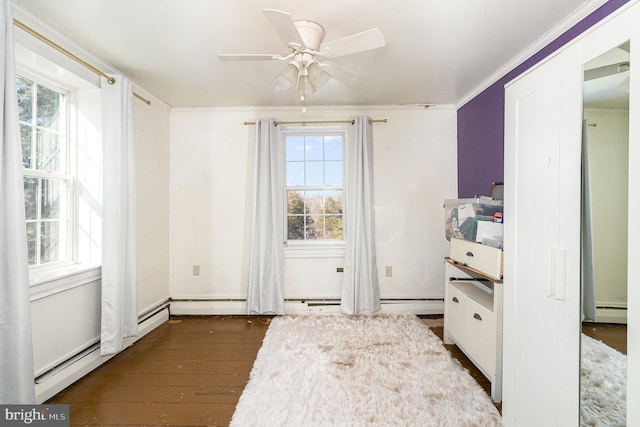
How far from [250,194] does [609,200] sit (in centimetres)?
299

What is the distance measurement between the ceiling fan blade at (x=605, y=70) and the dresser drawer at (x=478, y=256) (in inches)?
42.5

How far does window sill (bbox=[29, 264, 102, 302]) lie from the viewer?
1754 mm

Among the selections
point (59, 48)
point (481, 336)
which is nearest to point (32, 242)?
point (59, 48)

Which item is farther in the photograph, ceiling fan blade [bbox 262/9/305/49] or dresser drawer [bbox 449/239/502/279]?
dresser drawer [bbox 449/239/502/279]

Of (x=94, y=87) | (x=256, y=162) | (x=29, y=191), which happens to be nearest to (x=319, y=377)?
(x=256, y=162)

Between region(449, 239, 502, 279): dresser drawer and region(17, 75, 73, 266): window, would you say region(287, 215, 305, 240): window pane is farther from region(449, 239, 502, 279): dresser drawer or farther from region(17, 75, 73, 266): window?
region(17, 75, 73, 266): window

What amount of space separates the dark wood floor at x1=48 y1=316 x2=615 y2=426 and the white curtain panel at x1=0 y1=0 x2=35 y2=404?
0.45 meters

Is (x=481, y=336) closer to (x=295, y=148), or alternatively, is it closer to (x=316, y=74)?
(x=316, y=74)

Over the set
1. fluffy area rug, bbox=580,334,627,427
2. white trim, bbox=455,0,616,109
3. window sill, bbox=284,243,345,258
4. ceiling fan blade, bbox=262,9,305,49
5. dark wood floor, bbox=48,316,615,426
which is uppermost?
white trim, bbox=455,0,616,109

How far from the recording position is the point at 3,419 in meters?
1.40

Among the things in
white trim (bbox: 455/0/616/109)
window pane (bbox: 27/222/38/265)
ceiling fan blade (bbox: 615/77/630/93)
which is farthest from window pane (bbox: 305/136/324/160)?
ceiling fan blade (bbox: 615/77/630/93)

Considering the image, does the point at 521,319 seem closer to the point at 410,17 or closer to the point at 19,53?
the point at 410,17

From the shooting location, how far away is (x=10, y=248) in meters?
1.45

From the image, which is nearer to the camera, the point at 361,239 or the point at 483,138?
the point at 483,138
